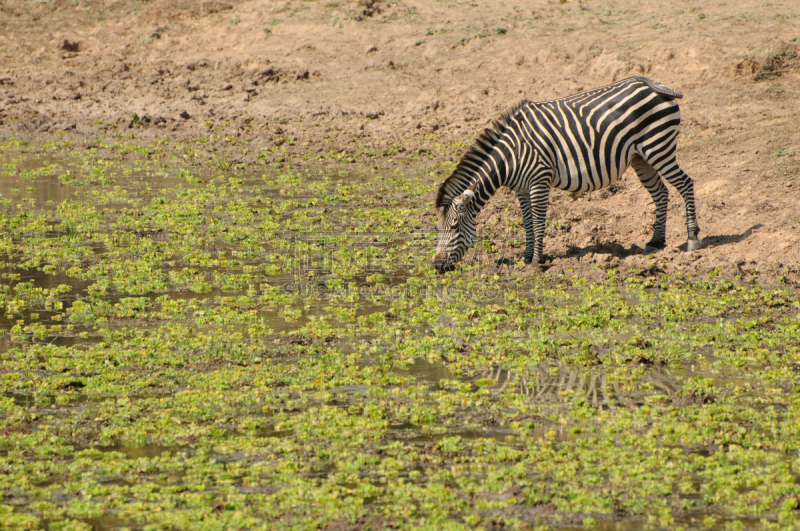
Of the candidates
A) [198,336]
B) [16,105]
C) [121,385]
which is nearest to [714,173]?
[198,336]

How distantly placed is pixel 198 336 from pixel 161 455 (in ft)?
7.67

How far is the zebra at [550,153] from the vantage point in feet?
33.6

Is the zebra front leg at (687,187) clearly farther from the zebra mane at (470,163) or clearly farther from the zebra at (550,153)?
the zebra mane at (470,163)

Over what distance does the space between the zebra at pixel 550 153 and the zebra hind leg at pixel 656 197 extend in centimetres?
31

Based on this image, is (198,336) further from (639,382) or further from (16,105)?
(16,105)

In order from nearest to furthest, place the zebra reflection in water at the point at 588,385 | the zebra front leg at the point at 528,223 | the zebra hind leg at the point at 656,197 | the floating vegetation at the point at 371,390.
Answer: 1. the floating vegetation at the point at 371,390
2. the zebra reflection in water at the point at 588,385
3. the zebra front leg at the point at 528,223
4. the zebra hind leg at the point at 656,197

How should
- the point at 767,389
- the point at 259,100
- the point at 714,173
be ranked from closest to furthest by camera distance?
1. the point at 767,389
2. the point at 714,173
3. the point at 259,100

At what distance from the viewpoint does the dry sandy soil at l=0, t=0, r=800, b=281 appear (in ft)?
42.6

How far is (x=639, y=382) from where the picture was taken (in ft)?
22.6

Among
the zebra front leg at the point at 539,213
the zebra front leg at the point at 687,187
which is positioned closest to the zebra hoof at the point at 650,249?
the zebra front leg at the point at 687,187

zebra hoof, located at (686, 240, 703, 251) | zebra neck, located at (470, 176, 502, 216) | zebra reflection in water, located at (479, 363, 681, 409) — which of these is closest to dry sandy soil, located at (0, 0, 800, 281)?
zebra hoof, located at (686, 240, 703, 251)

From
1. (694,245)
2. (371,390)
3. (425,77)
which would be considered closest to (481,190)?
(694,245)

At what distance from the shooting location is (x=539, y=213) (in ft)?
33.8

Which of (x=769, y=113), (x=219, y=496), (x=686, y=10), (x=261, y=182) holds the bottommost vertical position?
(x=219, y=496)
